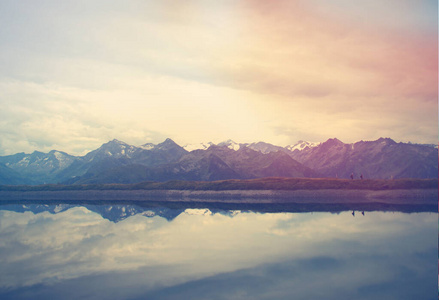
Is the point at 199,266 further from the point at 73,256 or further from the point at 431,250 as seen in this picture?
the point at 431,250

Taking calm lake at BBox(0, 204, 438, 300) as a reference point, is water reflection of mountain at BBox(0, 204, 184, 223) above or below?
below

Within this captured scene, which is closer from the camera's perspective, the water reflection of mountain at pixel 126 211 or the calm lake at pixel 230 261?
the calm lake at pixel 230 261

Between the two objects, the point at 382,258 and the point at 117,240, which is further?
the point at 117,240

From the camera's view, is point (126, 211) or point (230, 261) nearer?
point (230, 261)

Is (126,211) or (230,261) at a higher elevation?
(230,261)

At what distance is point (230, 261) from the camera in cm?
5453

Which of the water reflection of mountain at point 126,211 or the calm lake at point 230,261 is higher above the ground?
the calm lake at point 230,261

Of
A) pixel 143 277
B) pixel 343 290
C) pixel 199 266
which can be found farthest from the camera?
pixel 199 266

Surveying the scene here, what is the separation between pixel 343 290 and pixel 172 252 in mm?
28800

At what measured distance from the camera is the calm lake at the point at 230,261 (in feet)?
136

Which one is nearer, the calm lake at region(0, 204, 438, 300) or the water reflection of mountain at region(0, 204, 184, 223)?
the calm lake at region(0, 204, 438, 300)

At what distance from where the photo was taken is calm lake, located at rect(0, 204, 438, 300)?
4134 cm

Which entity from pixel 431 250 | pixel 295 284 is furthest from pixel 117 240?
pixel 431 250

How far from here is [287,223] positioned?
9244 centimetres
